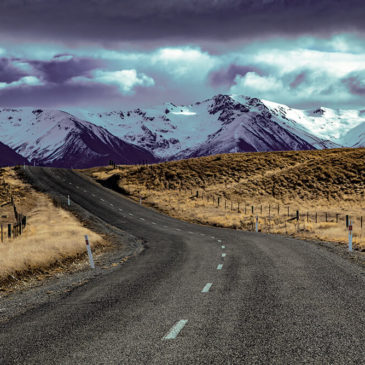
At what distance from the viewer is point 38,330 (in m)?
7.41

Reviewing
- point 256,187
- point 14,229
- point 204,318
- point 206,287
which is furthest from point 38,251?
point 256,187

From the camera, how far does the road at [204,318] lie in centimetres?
585

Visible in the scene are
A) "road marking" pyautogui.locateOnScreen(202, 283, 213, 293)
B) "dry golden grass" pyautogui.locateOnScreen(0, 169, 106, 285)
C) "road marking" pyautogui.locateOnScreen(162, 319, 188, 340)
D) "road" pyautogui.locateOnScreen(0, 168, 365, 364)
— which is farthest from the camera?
"dry golden grass" pyautogui.locateOnScreen(0, 169, 106, 285)

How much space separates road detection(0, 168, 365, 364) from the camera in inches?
230

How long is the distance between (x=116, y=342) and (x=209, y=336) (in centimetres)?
142

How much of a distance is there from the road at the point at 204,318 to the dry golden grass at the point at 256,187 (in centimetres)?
2106

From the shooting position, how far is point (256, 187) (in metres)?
66.0

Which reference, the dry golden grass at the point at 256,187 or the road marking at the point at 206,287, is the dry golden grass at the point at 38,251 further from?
the dry golden grass at the point at 256,187

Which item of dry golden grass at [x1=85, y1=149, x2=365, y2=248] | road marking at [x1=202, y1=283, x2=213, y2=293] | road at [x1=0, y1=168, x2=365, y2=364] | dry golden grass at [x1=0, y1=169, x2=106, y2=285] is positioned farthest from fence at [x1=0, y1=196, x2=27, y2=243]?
dry golden grass at [x1=85, y1=149, x2=365, y2=248]

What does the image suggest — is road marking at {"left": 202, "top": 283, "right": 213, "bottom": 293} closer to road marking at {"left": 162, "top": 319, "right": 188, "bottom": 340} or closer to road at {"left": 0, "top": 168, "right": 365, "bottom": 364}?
road at {"left": 0, "top": 168, "right": 365, "bottom": 364}

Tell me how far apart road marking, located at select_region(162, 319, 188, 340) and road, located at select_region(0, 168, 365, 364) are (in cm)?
2

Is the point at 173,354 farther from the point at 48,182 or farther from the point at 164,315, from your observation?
the point at 48,182

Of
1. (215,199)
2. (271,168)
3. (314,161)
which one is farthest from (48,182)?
(314,161)

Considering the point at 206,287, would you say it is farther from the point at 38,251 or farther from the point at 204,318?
the point at 38,251
